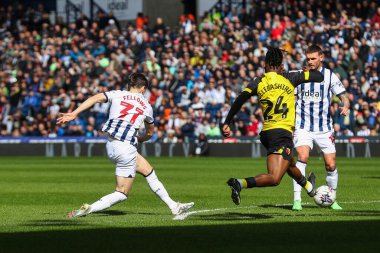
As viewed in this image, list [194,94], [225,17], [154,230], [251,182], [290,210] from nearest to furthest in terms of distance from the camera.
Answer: [154,230]
[251,182]
[290,210]
[194,94]
[225,17]

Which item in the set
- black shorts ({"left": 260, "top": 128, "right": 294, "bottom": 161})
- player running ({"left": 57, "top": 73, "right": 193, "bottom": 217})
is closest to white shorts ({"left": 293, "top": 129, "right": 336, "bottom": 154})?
black shorts ({"left": 260, "top": 128, "right": 294, "bottom": 161})

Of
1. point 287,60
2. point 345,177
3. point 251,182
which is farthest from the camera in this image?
point 287,60

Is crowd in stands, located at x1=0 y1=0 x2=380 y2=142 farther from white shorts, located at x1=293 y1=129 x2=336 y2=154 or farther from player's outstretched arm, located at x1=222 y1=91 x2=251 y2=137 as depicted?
player's outstretched arm, located at x1=222 y1=91 x2=251 y2=137

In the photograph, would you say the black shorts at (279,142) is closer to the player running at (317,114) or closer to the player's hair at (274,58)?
the player's hair at (274,58)

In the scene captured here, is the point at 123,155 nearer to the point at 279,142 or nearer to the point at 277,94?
the point at 279,142

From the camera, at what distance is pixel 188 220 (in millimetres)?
12406

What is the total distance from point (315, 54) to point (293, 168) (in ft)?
6.75

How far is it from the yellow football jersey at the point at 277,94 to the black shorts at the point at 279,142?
0.26 feet

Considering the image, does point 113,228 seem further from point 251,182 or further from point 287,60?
point 287,60

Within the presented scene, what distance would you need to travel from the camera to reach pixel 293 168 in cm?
1312

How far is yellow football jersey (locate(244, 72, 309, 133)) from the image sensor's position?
1255 cm

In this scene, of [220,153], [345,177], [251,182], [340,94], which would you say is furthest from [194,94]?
[251,182]

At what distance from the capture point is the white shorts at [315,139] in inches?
578

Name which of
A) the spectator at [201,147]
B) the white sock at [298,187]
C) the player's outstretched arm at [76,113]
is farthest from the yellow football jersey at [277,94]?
the spectator at [201,147]
